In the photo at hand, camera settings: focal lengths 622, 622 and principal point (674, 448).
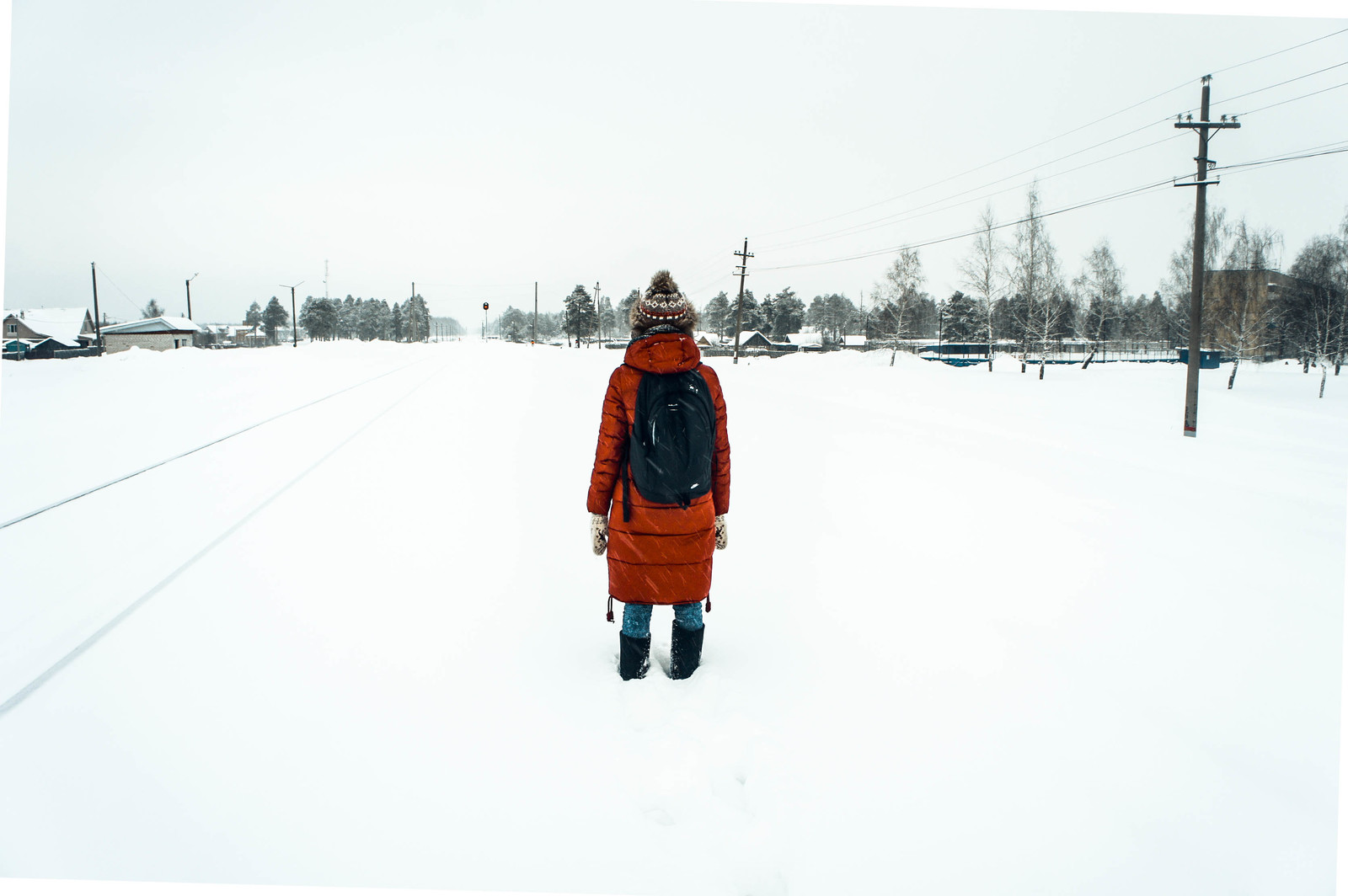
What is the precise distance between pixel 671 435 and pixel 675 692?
1200 millimetres

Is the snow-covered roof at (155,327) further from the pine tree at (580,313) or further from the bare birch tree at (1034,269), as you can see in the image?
the bare birch tree at (1034,269)

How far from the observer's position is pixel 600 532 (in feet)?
9.08

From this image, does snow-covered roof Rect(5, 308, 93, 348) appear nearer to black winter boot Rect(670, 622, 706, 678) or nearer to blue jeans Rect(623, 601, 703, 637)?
blue jeans Rect(623, 601, 703, 637)

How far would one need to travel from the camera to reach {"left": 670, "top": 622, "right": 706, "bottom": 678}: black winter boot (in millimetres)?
2902

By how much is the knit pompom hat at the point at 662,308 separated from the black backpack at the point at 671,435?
229 millimetres

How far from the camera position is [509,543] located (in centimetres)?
477

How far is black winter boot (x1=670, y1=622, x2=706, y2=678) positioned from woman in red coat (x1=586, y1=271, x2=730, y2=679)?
5.7 inches

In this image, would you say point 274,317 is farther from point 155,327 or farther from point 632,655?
point 632,655

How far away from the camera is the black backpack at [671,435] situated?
253 centimetres

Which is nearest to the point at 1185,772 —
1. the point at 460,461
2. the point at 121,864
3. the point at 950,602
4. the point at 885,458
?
the point at 950,602

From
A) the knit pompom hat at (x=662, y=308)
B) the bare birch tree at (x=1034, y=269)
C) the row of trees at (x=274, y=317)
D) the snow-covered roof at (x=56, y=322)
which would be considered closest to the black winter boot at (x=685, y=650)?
the knit pompom hat at (x=662, y=308)

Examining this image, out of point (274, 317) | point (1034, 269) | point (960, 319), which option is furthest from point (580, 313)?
point (274, 317)

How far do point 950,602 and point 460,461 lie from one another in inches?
219

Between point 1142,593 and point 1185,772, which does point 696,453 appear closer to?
point 1185,772
